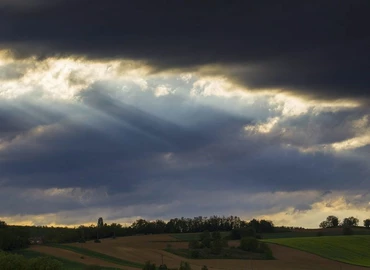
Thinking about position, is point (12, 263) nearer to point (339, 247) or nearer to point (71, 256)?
point (71, 256)

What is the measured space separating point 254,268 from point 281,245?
A: 122 ft

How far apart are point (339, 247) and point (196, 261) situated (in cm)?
4525

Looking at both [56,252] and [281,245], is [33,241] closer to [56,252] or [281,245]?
[56,252]

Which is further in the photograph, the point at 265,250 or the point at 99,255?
the point at 265,250

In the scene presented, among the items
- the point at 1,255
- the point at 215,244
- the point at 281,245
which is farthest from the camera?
the point at 281,245

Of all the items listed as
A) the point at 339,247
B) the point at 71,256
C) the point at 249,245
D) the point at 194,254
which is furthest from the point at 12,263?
the point at 339,247

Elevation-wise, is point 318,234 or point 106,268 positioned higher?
point 318,234

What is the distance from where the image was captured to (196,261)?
130 meters

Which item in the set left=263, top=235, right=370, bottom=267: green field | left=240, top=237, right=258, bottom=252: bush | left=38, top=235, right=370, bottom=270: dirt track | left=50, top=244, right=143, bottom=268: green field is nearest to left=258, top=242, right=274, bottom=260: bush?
left=240, top=237, right=258, bottom=252: bush

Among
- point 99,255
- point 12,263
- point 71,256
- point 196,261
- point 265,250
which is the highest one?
point 265,250

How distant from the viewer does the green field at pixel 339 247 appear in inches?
5851

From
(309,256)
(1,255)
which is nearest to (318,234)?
(309,256)

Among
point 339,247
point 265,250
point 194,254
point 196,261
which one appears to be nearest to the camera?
point 196,261

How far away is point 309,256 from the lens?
143500 millimetres
